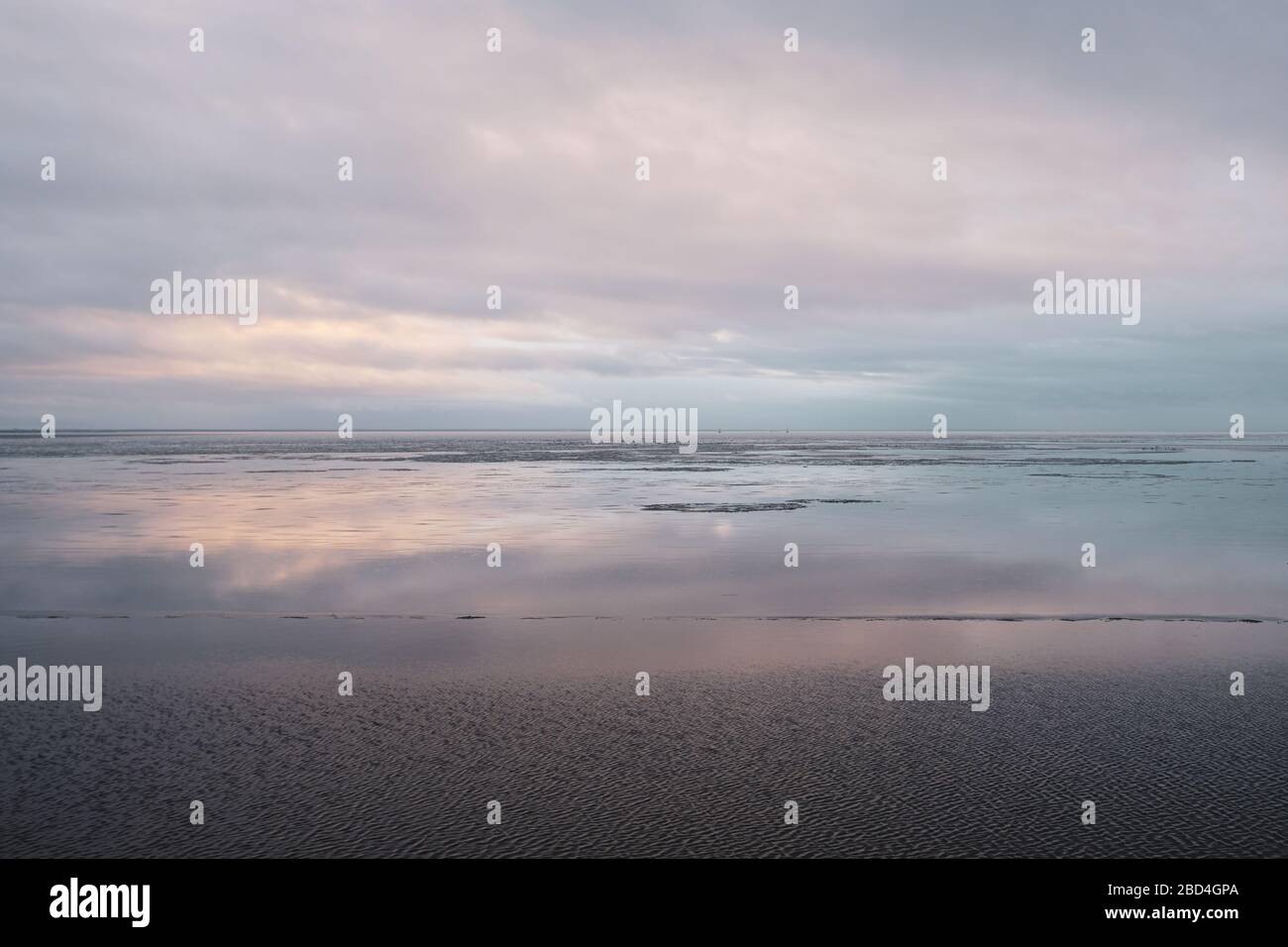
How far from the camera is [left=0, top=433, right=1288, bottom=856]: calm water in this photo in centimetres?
713

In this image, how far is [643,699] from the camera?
1041 centimetres

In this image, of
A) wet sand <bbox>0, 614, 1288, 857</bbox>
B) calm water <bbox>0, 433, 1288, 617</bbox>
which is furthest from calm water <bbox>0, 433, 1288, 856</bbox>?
calm water <bbox>0, 433, 1288, 617</bbox>

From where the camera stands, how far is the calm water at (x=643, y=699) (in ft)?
23.4

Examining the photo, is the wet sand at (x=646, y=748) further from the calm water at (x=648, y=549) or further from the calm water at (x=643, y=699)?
the calm water at (x=648, y=549)

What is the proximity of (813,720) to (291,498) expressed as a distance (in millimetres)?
34518

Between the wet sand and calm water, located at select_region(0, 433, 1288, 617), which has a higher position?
calm water, located at select_region(0, 433, 1288, 617)

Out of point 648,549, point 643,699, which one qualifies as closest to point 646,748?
point 643,699

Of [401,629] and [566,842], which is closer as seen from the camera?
[566,842]

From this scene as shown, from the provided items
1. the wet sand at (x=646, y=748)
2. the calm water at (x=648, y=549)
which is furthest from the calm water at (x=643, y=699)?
the calm water at (x=648, y=549)

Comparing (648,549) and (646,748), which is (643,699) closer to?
(646,748)

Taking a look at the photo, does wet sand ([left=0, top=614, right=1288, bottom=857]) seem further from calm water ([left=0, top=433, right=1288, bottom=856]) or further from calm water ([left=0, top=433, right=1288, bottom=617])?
calm water ([left=0, top=433, right=1288, bottom=617])

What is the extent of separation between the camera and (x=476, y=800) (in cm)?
→ 760

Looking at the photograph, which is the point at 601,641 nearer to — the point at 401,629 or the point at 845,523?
the point at 401,629
